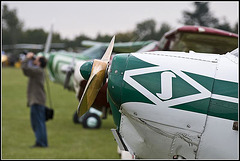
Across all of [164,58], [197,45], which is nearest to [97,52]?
[197,45]

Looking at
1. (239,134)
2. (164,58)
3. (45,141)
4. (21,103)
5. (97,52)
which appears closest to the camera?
(239,134)

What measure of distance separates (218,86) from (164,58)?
1.39ft

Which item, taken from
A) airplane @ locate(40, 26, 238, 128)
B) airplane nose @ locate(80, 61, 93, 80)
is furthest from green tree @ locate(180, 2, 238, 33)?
airplane nose @ locate(80, 61, 93, 80)

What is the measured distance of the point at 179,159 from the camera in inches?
113

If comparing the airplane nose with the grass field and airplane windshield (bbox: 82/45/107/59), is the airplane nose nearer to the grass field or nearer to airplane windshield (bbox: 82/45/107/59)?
the grass field

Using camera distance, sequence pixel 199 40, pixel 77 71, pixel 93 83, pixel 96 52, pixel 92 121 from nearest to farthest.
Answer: pixel 93 83
pixel 77 71
pixel 199 40
pixel 92 121
pixel 96 52

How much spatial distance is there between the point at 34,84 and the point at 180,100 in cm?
485

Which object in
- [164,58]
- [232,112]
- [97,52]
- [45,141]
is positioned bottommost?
[45,141]

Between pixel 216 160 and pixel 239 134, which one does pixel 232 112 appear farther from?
pixel 216 160

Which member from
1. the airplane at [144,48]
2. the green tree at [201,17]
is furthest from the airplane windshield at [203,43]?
the green tree at [201,17]

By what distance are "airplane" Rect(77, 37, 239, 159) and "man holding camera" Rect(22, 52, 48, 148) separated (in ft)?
14.3

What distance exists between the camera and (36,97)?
7.06 meters

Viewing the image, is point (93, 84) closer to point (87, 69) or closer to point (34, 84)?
point (87, 69)

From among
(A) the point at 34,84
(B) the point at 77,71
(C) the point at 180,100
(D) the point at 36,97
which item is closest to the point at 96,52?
(A) the point at 34,84
